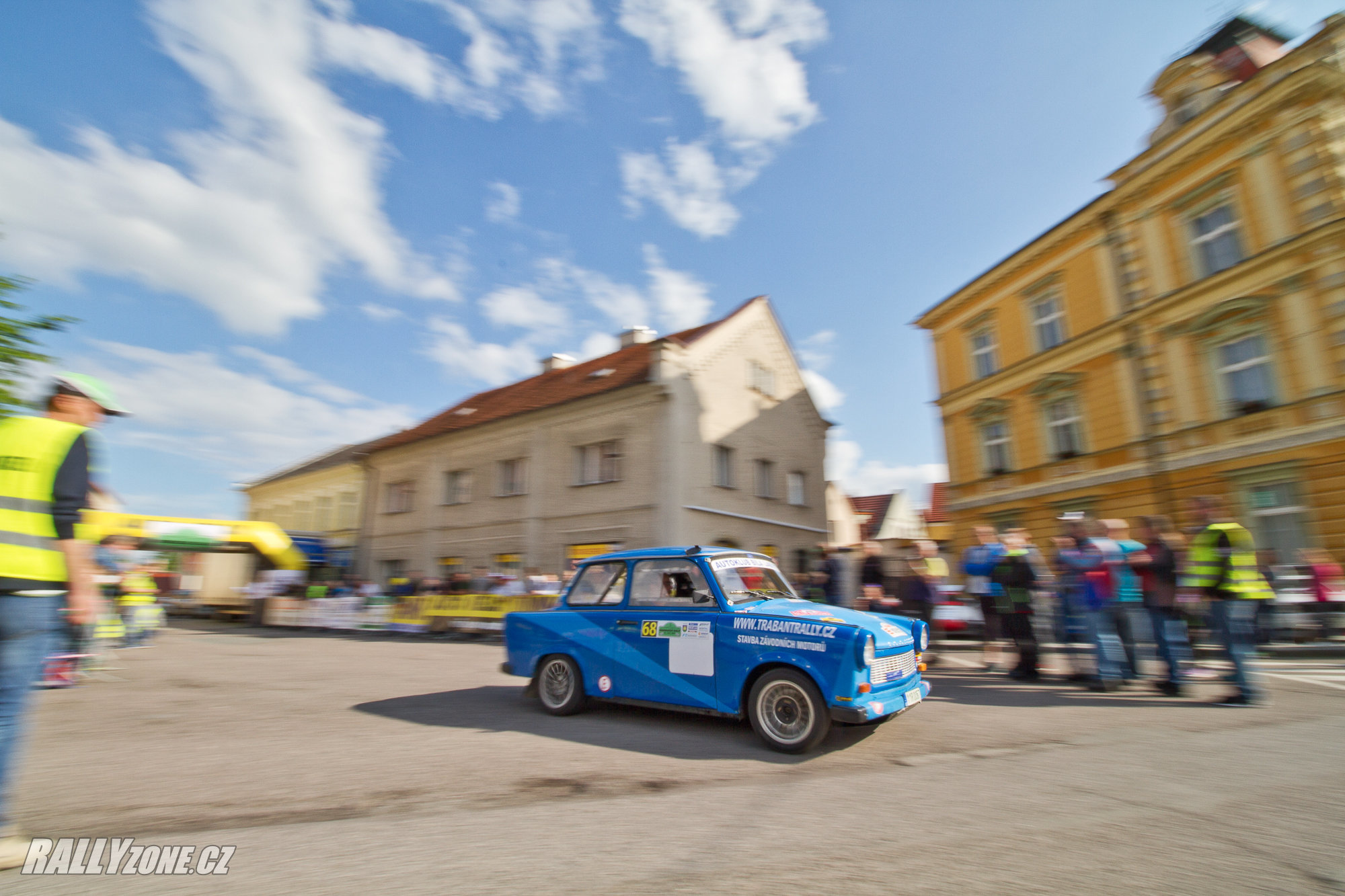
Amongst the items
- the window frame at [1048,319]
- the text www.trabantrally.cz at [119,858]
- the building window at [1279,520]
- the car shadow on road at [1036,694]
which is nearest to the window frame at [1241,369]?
the building window at [1279,520]

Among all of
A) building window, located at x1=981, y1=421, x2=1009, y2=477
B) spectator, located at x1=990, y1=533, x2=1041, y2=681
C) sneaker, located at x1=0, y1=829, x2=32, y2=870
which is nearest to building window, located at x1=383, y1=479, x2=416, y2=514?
building window, located at x1=981, y1=421, x2=1009, y2=477

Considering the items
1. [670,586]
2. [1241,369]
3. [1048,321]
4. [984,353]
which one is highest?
[1048,321]

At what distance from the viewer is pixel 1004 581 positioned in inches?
320

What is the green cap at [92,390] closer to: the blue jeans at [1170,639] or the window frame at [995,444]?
the blue jeans at [1170,639]

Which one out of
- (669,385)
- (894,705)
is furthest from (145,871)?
(669,385)

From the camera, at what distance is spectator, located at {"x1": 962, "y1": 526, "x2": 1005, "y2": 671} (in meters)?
8.45

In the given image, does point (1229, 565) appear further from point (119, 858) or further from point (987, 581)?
point (119, 858)

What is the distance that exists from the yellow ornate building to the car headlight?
543 inches

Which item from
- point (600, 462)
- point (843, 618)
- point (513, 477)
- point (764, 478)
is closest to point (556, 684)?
point (843, 618)

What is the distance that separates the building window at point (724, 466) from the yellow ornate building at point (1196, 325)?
7.93 m

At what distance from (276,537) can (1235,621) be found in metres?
26.5

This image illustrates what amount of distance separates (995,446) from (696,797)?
20132 millimetres

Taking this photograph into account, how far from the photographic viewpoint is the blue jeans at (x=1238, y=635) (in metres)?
6.25

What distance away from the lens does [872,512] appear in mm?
43688
